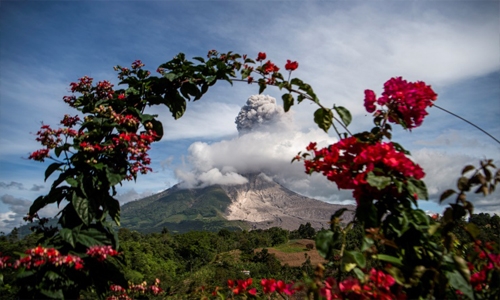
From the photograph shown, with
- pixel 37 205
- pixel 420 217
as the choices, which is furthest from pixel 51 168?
pixel 420 217

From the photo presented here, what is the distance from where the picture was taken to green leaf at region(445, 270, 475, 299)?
1410 millimetres

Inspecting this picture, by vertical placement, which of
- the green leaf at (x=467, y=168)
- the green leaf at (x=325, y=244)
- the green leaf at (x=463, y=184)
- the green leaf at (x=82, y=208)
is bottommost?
the green leaf at (x=325, y=244)

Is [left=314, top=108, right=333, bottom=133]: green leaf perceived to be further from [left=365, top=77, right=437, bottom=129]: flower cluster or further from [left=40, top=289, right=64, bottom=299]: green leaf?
[left=40, top=289, right=64, bottom=299]: green leaf

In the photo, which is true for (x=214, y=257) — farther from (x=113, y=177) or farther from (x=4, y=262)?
(x=113, y=177)

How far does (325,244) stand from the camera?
1539 millimetres

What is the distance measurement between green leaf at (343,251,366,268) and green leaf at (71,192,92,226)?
5.11 ft

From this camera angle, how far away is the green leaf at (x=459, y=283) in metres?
1.41

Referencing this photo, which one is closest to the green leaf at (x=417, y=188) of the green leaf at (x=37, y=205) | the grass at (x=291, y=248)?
the green leaf at (x=37, y=205)

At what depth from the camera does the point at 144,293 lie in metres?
2.54

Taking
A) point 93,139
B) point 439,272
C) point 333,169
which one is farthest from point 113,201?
point 439,272

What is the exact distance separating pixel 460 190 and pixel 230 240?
6854cm

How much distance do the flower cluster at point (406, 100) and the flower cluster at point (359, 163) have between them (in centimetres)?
29

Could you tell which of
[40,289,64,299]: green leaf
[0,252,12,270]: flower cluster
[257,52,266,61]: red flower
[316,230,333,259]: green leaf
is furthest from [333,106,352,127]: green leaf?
[0,252,12,270]: flower cluster

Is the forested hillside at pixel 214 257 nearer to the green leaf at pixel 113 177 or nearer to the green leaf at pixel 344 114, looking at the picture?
the green leaf at pixel 113 177
